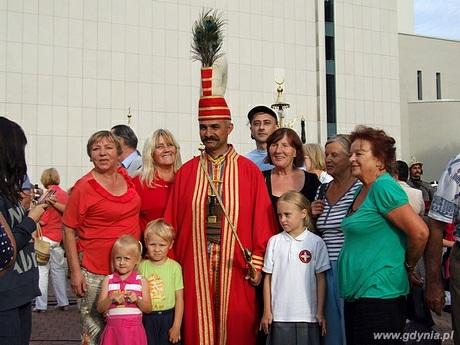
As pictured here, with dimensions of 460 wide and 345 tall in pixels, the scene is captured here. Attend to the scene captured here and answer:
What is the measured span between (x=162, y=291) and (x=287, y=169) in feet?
4.89

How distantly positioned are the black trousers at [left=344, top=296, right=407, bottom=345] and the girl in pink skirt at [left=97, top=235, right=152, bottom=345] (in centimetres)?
165

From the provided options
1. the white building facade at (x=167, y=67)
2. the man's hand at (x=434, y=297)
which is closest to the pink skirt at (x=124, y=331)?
the man's hand at (x=434, y=297)

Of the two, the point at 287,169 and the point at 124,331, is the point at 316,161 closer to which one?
the point at 287,169

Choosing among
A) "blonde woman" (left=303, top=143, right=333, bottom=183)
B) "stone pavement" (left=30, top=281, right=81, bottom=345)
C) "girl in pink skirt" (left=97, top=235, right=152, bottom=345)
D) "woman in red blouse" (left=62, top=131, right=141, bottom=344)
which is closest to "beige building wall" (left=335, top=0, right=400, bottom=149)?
"stone pavement" (left=30, top=281, right=81, bottom=345)

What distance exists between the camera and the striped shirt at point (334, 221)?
5.08 meters

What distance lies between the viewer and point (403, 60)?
46688 mm

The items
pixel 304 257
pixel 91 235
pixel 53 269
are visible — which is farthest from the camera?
pixel 53 269

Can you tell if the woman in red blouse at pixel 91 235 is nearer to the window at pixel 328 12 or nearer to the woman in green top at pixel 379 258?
the woman in green top at pixel 379 258

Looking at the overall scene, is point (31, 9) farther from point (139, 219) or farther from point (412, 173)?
point (139, 219)

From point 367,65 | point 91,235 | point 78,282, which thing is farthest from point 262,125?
point 367,65

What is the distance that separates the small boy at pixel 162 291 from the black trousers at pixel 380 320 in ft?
4.88

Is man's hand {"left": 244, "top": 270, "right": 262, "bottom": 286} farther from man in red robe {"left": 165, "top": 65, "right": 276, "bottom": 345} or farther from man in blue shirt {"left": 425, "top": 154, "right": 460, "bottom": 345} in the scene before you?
man in blue shirt {"left": 425, "top": 154, "right": 460, "bottom": 345}

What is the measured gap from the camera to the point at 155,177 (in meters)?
5.71

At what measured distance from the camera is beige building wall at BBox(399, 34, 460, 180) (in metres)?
45.4
